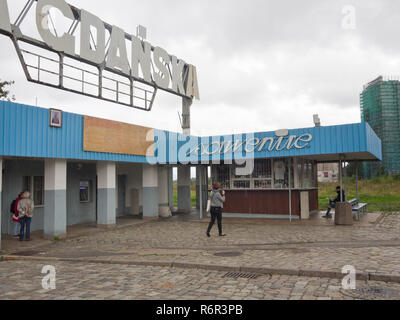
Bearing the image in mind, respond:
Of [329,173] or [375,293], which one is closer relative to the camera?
[375,293]

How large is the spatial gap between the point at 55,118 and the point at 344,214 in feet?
38.9

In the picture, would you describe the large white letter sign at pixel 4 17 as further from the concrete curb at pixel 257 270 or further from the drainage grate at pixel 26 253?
the concrete curb at pixel 257 270

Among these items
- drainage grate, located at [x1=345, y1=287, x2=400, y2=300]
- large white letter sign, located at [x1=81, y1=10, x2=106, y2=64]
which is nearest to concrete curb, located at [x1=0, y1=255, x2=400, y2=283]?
drainage grate, located at [x1=345, y1=287, x2=400, y2=300]

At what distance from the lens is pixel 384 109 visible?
196ft

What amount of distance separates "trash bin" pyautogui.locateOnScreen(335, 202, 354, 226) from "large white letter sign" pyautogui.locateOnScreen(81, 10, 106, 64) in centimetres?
1259

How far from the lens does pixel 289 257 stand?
27.1ft

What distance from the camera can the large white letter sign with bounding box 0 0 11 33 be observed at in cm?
1230

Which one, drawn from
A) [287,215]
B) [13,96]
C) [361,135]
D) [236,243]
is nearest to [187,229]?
[236,243]

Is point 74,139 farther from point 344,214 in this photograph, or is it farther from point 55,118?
point 344,214

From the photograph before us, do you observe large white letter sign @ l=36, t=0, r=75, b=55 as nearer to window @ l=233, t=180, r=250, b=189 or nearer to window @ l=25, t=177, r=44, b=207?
window @ l=25, t=177, r=44, b=207

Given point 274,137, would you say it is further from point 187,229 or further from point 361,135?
point 187,229

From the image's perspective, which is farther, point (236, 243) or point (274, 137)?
point (274, 137)

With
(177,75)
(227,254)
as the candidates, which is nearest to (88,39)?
(177,75)
